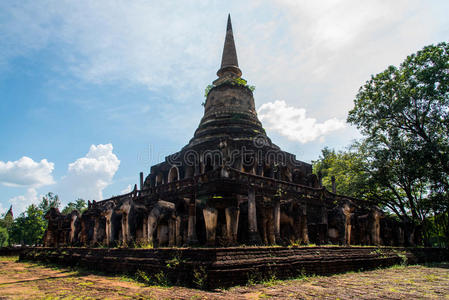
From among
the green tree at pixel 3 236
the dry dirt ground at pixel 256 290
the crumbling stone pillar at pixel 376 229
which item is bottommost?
the green tree at pixel 3 236

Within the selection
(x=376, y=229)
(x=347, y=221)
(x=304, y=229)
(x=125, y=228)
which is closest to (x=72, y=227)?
(x=125, y=228)

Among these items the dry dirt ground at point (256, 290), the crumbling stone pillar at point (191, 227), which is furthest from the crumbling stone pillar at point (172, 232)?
the dry dirt ground at point (256, 290)

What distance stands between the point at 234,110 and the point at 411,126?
1366cm

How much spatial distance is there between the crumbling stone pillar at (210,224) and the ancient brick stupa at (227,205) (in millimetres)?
39

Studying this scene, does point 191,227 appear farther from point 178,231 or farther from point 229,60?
point 229,60

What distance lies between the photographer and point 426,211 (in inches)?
985

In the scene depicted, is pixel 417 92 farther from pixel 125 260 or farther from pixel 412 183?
pixel 125 260

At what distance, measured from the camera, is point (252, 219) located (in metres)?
13.9

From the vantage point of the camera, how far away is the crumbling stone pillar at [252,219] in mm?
13297

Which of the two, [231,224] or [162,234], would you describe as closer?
[231,224]

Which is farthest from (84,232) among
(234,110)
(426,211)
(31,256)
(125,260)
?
(426,211)

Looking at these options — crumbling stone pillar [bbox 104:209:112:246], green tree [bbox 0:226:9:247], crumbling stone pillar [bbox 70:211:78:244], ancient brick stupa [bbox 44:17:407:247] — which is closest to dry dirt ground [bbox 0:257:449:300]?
ancient brick stupa [bbox 44:17:407:247]

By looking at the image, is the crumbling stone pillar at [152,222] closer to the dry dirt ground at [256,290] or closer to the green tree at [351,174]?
the dry dirt ground at [256,290]

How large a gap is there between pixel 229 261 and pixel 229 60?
23.4 m
